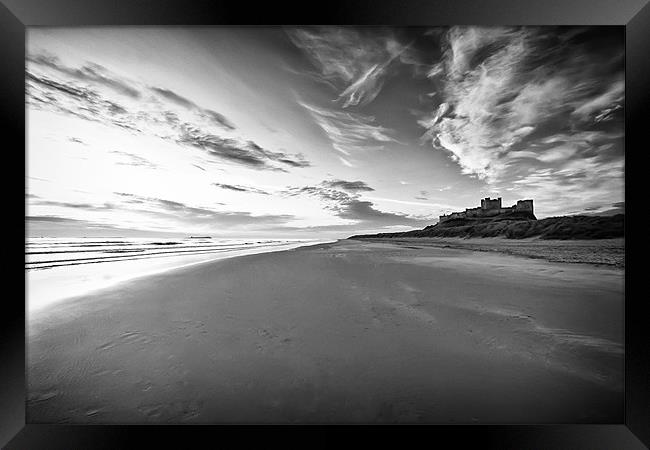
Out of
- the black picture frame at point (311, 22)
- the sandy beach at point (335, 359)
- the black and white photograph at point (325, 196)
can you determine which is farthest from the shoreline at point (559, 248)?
the black picture frame at point (311, 22)

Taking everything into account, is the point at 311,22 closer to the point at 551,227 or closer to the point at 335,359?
the point at 335,359

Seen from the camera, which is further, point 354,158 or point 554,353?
point 354,158

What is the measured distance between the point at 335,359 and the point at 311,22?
272 centimetres

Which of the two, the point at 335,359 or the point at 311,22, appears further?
the point at 335,359

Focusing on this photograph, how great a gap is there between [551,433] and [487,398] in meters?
0.44

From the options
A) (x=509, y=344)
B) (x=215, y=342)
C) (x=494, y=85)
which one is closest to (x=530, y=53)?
(x=494, y=85)

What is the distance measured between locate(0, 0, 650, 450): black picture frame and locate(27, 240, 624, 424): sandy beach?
A: 0.27 feet

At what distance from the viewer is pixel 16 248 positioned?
164cm

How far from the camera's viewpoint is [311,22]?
1.67 meters

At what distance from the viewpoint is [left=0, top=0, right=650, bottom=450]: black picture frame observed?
158 centimetres

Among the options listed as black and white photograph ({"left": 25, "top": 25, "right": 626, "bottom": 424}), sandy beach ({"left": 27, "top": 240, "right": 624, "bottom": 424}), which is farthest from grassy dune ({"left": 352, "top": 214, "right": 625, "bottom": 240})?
sandy beach ({"left": 27, "top": 240, "right": 624, "bottom": 424})

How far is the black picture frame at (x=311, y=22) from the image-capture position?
1576mm

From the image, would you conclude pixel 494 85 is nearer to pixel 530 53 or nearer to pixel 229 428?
pixel 530 53

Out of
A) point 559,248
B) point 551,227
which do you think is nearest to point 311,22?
point 551,227
